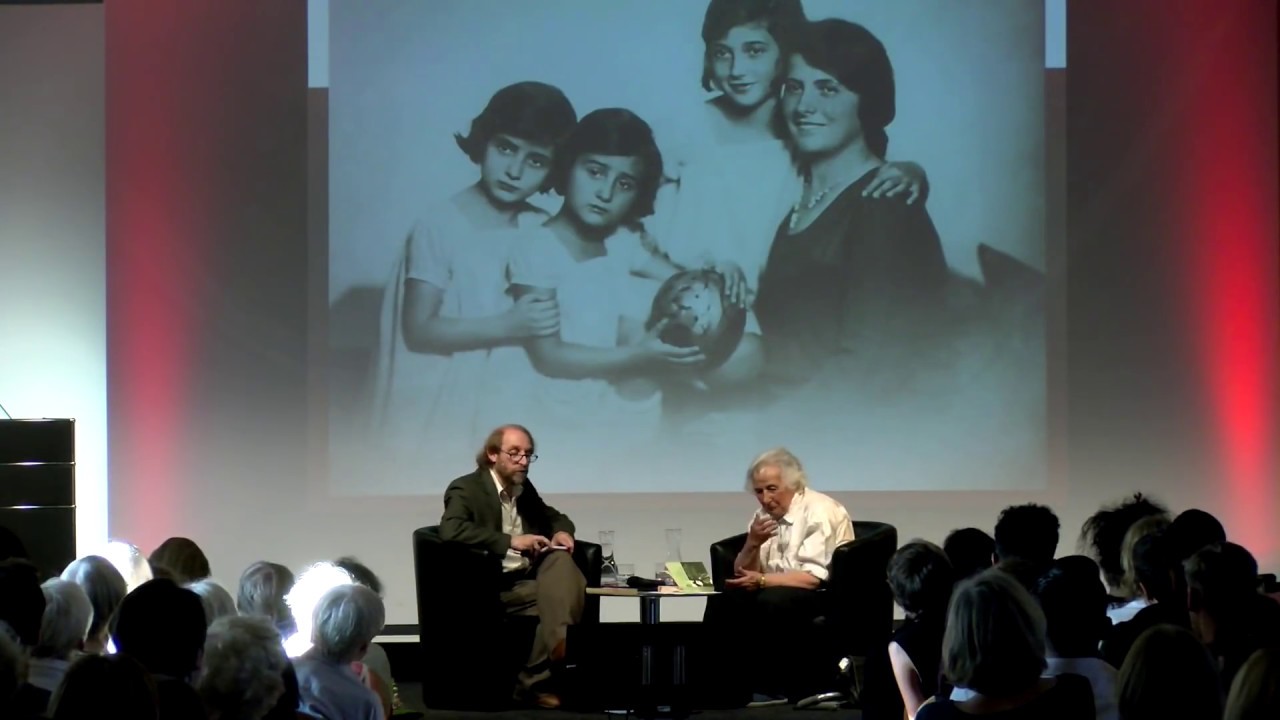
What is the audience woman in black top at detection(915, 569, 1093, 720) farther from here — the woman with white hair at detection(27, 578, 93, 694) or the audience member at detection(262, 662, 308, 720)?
the woman with white hair at detection(27, 578, 93, 694)

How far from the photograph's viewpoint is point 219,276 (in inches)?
287

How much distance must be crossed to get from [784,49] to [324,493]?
2970 millimetres

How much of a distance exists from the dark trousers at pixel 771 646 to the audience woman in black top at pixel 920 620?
218cm

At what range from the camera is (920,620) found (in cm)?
366

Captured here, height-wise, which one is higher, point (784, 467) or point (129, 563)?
point (784, 467)

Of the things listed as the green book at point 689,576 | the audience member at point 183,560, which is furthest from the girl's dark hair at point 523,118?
the audience member at point 183,560

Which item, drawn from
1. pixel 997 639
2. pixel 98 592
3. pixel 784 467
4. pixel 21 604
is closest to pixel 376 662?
pixel 98 592

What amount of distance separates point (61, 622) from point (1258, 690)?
89.9 inches

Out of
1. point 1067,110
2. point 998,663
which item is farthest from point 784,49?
point 998,663

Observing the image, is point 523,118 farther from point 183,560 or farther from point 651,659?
point 183,560

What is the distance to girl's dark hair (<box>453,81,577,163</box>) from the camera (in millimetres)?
7160

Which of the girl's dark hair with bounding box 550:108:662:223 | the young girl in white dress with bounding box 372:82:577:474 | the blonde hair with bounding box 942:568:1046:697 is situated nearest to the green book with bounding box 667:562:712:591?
the young girl in white dress with bounding box 372:82:577:474

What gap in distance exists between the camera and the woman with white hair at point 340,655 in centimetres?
327

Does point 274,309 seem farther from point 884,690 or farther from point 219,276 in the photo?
point 884,690
